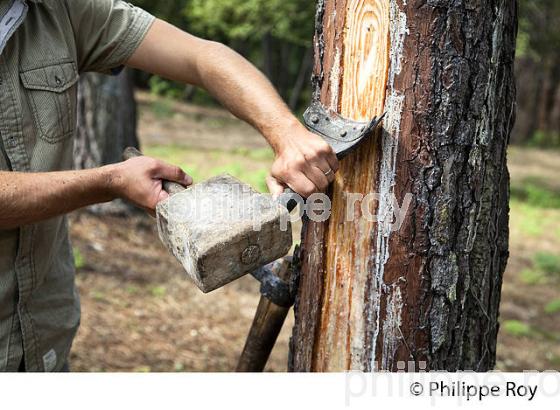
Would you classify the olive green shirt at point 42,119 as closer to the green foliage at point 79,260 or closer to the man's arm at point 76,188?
the man's arm at point 76,188

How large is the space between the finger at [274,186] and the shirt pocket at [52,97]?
0.74 meters

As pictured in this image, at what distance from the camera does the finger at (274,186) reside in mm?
2009

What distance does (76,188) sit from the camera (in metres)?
2.00

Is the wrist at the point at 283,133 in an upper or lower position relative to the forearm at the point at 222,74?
lower

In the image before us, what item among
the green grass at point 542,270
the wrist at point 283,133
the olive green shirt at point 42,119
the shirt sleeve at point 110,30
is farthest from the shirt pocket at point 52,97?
the green grass at point 542,270

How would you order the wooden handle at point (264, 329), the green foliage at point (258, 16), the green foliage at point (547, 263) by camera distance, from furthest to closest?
the green foliage at point (258, 16)
the green foliage at point (547, 263)
the wooden handle at point (264, 329)

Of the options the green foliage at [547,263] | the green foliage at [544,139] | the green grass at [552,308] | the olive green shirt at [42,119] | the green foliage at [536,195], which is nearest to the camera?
the olive green shirt at [42,119]

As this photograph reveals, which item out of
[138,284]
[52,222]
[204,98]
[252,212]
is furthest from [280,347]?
[204,98]

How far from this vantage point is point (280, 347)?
4605mm

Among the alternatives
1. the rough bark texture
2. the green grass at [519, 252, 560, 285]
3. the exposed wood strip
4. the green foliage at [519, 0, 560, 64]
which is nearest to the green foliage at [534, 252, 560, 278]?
the green grass at [519, 252, 560, 285]

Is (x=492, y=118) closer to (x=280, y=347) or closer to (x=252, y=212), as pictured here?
(x=252, y=212)

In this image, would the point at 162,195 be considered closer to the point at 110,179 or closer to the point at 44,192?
the point at 110,179

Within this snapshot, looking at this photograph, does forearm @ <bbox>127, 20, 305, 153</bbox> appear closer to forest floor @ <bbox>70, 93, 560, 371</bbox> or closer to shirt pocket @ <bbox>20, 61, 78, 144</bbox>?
shirt pocket @ <bbox>20, 61, 78, 144</bbox>
